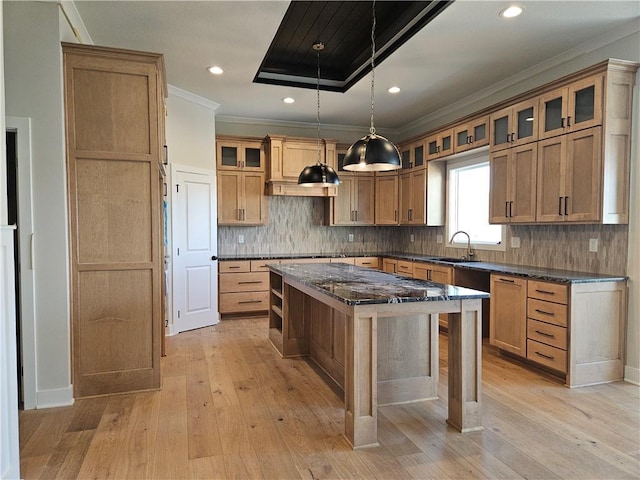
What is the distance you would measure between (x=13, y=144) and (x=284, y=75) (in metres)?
2.79

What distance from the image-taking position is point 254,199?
5.99 metres

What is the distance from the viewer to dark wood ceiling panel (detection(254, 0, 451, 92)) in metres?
3.33

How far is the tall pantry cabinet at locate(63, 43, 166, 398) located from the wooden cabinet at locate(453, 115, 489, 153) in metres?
3.32

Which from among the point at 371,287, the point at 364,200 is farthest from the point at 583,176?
the point at 364,200

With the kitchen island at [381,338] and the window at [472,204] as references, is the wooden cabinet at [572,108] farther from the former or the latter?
the kitchen island at [381,338]

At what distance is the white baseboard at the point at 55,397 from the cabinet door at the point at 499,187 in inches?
162

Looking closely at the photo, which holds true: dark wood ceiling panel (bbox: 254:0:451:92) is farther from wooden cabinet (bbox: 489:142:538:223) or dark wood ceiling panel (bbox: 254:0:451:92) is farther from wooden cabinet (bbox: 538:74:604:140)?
wooden cabinet (bbox: 489:142:538:223)

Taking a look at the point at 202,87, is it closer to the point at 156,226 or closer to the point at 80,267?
the point at 156,226

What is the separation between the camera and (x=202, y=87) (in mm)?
4809

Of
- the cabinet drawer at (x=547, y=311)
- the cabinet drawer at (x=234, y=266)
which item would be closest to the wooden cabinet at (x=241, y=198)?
the cabinet drawer at (x=234, y=266)

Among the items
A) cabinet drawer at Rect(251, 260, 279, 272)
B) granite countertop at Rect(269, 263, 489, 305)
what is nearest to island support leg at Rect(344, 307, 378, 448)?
granite countertop at Rect(269, 263, 489, 305)

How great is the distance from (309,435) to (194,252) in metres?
3.23

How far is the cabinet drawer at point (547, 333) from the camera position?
327 centimetres

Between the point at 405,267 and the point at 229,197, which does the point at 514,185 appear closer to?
the point at 405,267
